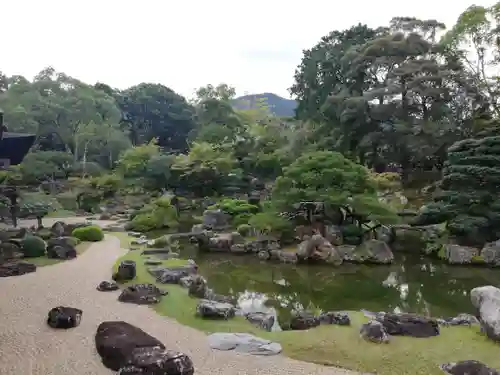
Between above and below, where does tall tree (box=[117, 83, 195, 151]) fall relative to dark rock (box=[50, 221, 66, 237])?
above

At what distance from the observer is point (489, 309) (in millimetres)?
6145

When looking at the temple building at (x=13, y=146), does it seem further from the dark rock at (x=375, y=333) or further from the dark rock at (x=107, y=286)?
the dark rock at (x=375, y=333)

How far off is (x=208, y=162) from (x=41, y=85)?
52.6ft

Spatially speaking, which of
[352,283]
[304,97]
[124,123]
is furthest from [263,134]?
[124,123]

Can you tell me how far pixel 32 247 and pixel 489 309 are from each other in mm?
10164

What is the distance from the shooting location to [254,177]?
23.9 m

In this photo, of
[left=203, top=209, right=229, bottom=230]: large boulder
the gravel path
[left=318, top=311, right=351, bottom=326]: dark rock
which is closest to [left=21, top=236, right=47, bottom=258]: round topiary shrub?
the gravel path

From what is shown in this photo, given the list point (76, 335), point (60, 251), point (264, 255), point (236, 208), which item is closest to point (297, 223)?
point (264, 255)

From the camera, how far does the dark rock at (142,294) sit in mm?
7629

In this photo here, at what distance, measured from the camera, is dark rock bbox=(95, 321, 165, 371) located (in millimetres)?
5105

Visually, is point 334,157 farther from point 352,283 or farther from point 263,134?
point 263,134

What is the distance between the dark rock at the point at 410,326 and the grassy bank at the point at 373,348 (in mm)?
131

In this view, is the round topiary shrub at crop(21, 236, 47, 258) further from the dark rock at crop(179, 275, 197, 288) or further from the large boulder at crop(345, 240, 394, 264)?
the large boulder at crop(345, 240, 394, 264)

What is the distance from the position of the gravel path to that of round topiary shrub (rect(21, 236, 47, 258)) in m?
2.04
